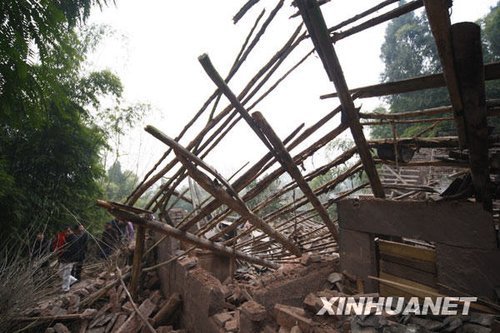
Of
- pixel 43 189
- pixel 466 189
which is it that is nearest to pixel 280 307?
pixel 466 189

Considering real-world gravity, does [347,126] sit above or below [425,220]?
above

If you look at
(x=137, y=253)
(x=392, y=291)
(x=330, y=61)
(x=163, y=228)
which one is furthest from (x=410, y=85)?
(x=137, y=253)

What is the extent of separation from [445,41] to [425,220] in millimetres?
2149

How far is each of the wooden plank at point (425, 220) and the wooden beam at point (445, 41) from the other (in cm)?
130

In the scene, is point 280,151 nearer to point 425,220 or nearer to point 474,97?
point 474,97

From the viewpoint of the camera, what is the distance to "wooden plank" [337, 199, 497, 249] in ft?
8.33

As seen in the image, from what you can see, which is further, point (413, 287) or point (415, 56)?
point (415, 56)

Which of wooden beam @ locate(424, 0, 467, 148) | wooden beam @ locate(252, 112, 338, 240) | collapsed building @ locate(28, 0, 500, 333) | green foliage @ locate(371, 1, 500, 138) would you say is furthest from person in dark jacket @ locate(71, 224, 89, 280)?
green foliage @ locate(371, 1, 500, 138)

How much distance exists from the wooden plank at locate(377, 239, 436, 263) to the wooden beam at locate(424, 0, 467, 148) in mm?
1748

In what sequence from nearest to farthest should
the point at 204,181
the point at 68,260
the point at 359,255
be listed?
the point at 204,181 < the point at 359,255 < the point at 68,260

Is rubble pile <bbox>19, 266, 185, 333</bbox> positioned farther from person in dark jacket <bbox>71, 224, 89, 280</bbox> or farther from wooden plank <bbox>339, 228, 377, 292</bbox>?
wooden plank <bbox>339, 228, 377, 292</bbox>

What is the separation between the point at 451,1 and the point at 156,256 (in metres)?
6.79

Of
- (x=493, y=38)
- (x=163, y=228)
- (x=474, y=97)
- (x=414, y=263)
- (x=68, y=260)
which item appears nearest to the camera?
(x=474, y=97)

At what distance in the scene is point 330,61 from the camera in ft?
6.07
